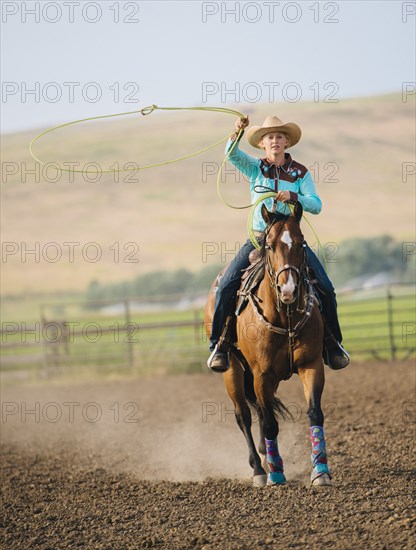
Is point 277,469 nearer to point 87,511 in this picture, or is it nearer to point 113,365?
point 87,511

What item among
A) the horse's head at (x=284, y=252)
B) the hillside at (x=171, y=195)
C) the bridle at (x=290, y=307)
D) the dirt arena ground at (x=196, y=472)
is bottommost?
the hillside at (x=171, y=195)

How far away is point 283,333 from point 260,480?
55.8 inches

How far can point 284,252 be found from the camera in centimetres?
568

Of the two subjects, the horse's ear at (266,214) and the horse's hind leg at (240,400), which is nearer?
the horse's ear at (266,214)

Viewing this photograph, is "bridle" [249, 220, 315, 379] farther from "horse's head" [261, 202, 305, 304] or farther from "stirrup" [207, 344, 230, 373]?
"stirrup" [207, 344, 230, 373]

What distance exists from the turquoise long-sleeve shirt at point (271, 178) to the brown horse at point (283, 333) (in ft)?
1.21

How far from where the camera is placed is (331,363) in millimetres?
6516

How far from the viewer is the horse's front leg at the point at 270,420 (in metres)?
6.20

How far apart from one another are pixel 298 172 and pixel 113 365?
1278cm

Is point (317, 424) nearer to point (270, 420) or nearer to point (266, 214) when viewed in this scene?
point (270, 420)

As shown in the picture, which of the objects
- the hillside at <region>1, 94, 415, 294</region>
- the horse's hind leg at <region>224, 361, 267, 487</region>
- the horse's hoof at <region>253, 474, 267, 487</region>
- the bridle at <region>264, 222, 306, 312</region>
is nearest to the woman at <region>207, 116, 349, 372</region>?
the bridle at <region>264, 222, 306, 312</region>

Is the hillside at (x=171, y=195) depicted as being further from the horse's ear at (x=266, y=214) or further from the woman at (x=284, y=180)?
the horse's ear at (x=266, y=214)

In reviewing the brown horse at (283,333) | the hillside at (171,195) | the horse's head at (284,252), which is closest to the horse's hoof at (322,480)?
the brown horse at (283,333)

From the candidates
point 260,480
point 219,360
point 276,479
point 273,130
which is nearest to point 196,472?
point 260,480
